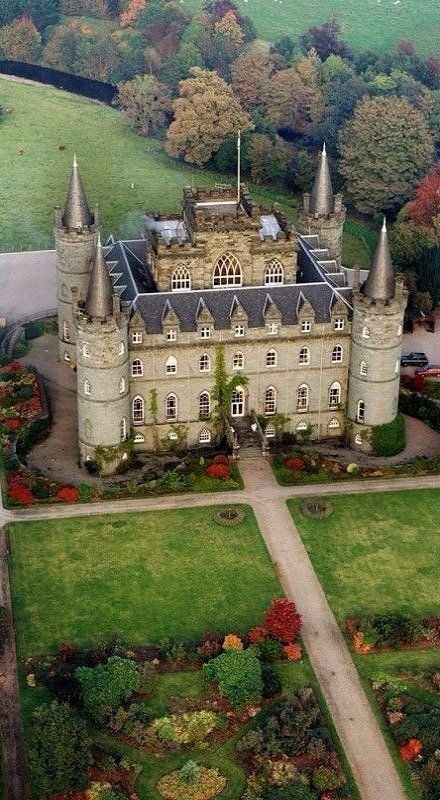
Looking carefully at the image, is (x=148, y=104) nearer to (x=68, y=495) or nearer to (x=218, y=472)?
(x=218, y=472)

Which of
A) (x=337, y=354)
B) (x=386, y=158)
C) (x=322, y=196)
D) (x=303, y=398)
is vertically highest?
A: (x=322, y=196)

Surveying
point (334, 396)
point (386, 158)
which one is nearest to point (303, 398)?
point (334, 396)

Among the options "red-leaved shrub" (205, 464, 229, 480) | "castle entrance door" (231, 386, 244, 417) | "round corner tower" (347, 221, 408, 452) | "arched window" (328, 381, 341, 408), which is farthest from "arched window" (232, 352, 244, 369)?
"round corner tower" (347, 221, 408, 452)

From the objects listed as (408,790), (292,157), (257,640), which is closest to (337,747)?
(408,790)

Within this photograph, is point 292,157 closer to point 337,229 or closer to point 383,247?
point 337,229

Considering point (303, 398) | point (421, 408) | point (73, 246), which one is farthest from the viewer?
point (73, 246)

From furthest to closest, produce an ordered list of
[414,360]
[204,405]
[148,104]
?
[148,104]
[414,360]
[204,405]

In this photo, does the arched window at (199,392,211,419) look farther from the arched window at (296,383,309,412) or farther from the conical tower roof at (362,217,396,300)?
the conical tower roof at (362,217,396,300)
